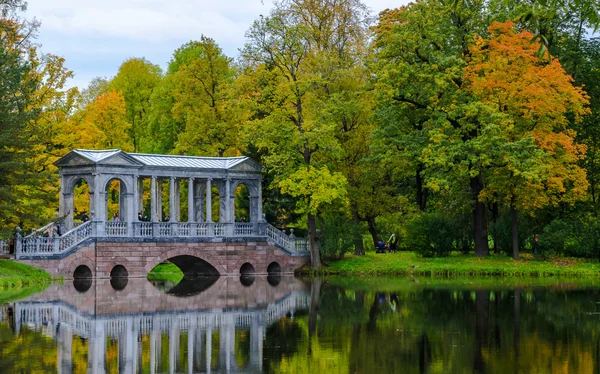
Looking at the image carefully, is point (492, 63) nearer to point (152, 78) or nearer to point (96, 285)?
point (96, 285)

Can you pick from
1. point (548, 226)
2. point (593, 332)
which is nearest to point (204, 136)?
point (548, 226)

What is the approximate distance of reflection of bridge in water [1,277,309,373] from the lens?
17141mm

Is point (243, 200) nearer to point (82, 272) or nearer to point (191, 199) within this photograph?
point (191, 199)

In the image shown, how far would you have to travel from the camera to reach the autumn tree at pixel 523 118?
141 feet

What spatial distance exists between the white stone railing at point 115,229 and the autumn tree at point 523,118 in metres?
16.7

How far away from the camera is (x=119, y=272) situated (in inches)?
1761

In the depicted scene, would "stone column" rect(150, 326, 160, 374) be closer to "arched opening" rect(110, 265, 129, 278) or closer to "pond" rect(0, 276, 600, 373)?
"pond" rect(0, 276, 600, 373)

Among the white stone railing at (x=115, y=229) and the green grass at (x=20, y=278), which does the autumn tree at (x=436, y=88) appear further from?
the green grass at (x=20, y=278)

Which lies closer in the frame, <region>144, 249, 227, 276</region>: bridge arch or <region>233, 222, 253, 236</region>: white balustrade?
<region>144, 249, 227, 276</region>: bridge arch

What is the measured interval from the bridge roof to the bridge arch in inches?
164

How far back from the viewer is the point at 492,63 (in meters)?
43.6

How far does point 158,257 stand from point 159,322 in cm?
2085

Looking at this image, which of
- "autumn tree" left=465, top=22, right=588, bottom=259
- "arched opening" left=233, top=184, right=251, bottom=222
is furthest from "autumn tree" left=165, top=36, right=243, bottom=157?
"autumn tree" left=465, top=22, right=588, bottom=259

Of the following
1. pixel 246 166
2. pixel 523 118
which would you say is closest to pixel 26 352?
pixel 246 166
